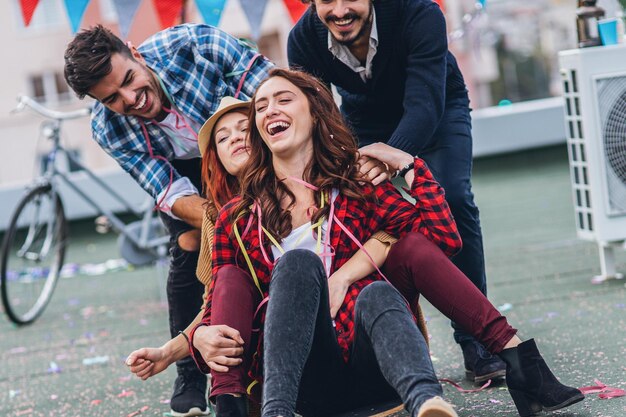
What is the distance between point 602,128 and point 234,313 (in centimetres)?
250

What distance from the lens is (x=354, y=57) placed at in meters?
3.29

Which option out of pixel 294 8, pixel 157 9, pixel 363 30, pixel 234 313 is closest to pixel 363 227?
pixel 234 313

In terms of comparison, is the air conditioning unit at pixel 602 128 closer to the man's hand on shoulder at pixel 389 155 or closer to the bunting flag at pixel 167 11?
the man's hand on shoulder at pixel 389 155

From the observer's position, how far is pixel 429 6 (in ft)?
10.6

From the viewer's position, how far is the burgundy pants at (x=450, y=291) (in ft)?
8.65

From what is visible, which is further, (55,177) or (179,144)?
(55,177)

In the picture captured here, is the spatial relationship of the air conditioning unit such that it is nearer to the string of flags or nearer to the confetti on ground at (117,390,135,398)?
the string of flags

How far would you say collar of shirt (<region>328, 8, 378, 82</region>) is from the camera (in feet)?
10.5

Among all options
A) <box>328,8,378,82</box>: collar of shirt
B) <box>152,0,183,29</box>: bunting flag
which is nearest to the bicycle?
<box>152,0,183,29</box>: bunting flag

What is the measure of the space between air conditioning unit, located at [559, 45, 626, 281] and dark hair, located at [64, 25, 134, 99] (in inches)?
85.9

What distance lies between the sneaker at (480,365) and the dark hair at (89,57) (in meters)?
1.37

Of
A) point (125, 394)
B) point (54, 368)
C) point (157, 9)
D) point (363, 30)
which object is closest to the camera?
point (363, 30)

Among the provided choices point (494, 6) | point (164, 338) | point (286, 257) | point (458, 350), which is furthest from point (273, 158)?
point (494, 6)

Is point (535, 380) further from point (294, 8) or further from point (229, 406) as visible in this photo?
point (294, 8)
